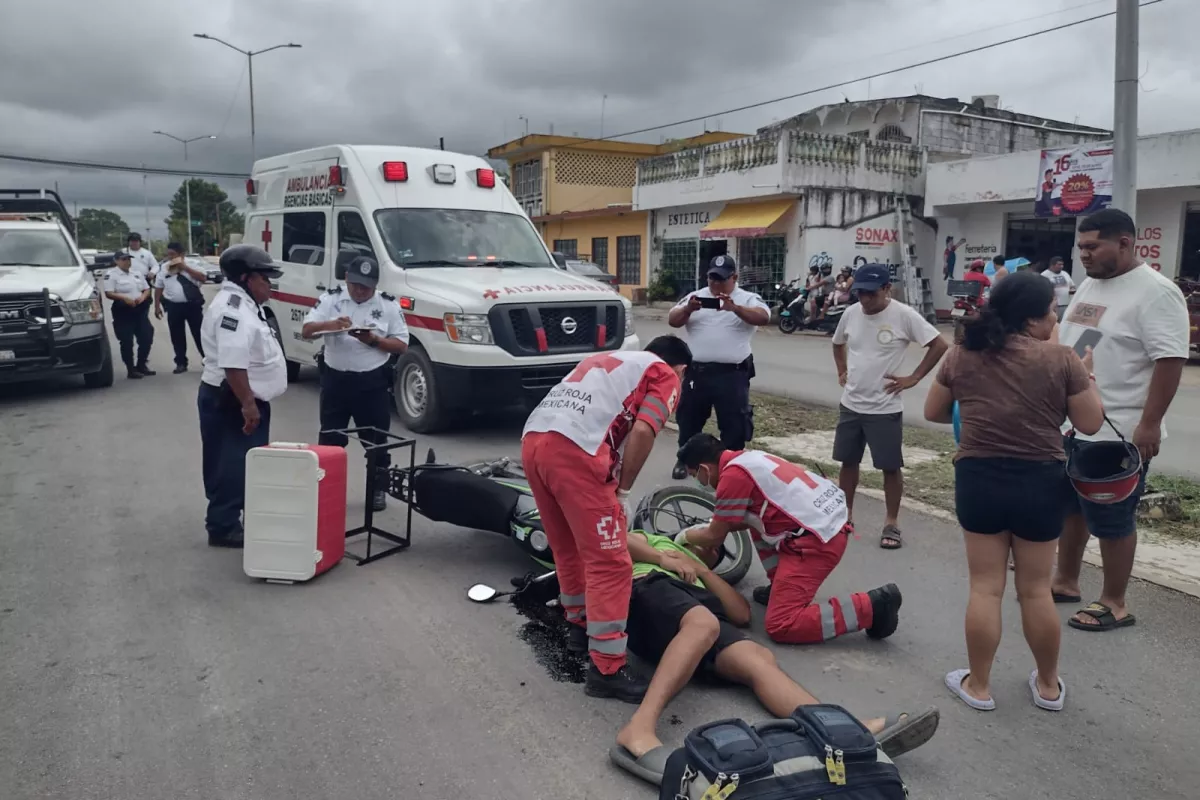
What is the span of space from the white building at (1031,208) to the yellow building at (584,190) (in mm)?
10696

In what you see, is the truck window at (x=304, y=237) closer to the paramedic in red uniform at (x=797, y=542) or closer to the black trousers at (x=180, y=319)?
the black trousers at (x=180, y=319)

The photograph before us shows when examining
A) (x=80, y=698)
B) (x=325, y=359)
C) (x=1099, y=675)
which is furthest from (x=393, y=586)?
(x=1099, y=675)

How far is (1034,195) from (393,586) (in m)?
19.1

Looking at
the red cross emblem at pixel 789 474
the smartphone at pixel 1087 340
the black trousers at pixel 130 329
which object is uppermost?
the smartphone at pixel 1087 340

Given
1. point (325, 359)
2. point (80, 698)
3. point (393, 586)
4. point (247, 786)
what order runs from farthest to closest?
point (325, 359), point (393, 586), point (80, 698), point (247, 786)

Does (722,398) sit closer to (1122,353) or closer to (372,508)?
(372,508)

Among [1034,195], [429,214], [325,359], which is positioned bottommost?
[325,359]

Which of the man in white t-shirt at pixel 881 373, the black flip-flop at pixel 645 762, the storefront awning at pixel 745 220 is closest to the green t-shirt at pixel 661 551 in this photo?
the black flip-flop at pixel 645 762

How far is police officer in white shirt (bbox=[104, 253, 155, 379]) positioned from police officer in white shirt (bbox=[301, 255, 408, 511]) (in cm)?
686

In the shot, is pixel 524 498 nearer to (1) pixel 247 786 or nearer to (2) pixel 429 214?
(1) pixel 247 786

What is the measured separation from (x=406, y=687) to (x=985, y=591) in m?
2.27

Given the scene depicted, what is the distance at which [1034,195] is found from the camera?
1966 centimetres

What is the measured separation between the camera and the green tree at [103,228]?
99.2 meters

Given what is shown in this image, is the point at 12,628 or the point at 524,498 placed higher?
the point at 524,498
